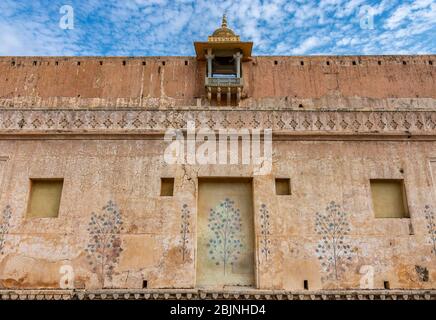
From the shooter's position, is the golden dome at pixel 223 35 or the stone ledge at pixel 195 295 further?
the golden dome at pixel 223 35

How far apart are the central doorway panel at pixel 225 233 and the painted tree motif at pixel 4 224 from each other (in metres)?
3.10

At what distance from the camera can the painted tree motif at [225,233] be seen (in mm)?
7012

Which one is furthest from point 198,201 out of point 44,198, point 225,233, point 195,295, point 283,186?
point 44,198

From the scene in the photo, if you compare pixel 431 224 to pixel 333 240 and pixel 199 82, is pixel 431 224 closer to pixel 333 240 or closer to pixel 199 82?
pixel 333 240

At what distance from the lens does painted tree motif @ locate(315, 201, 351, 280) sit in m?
6.82

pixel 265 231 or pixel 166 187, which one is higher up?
pixel 166 187

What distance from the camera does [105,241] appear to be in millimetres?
6941

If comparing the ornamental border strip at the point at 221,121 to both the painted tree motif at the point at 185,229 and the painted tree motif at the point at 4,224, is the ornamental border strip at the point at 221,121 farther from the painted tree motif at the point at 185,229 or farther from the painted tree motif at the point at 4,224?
the painted tree motif at the point at 185,229

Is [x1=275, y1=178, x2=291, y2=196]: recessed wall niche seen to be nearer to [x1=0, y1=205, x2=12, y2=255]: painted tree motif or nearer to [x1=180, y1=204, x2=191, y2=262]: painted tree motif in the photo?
[x1=180, y1=204, x2=191, y2=262]: painted tree motif

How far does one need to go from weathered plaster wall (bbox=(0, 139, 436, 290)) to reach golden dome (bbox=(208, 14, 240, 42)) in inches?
262

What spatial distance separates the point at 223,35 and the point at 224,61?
2.59 feet

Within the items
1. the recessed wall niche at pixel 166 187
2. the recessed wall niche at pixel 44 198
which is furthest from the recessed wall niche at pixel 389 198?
the recessed wall niche at pixel 44 198
